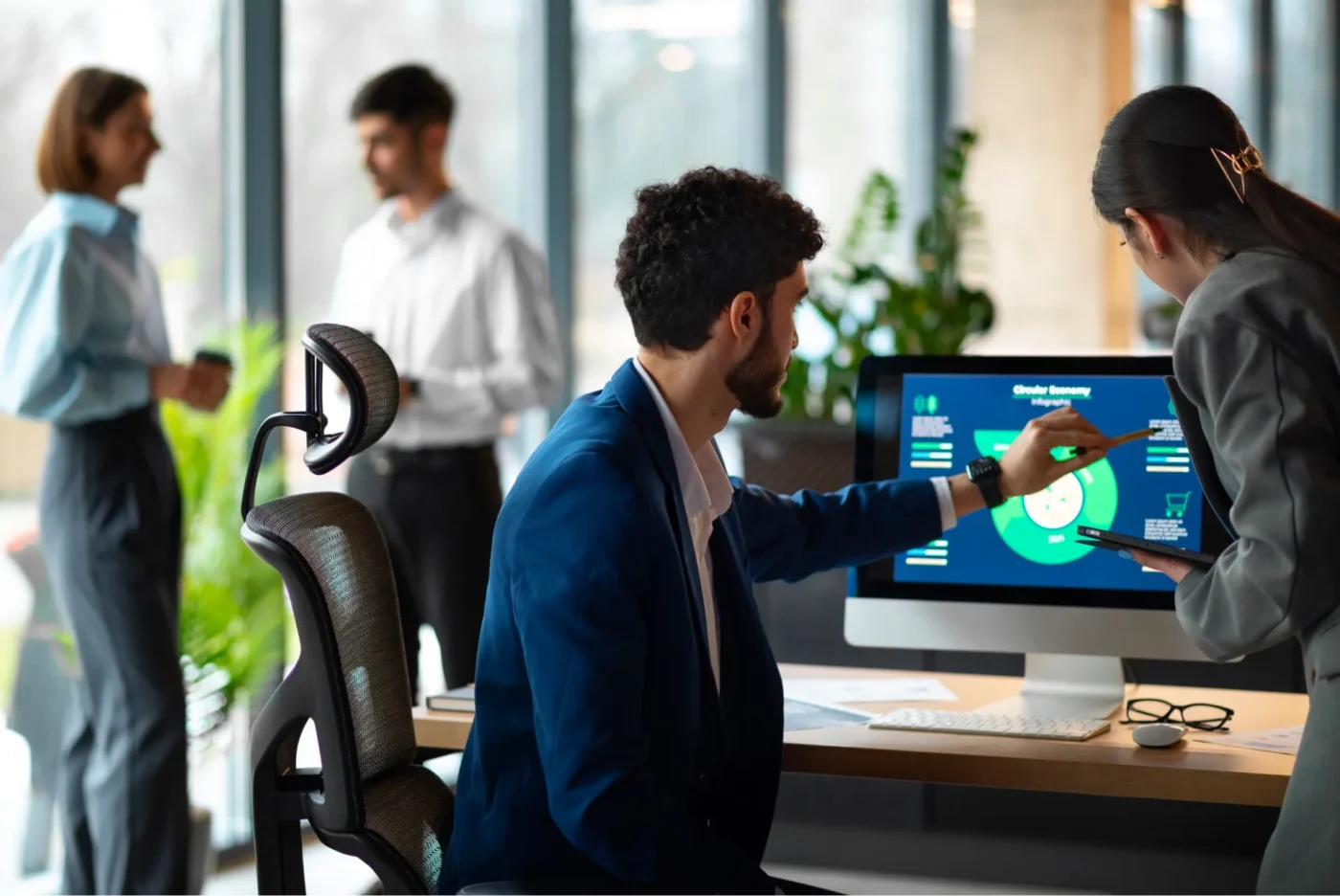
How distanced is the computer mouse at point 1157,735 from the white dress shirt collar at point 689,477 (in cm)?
57

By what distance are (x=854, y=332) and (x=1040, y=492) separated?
2.38m

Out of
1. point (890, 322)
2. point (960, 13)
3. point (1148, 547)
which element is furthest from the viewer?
point (960, 13)

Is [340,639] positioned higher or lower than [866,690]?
higher

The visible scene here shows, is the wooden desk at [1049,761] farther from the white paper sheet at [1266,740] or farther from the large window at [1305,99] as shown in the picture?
the large window at [1305,99]

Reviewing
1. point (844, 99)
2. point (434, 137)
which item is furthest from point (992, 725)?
point (844, 99)

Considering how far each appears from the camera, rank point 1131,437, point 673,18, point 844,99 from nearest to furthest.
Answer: point 1131,437
point 673,18
point 844,99

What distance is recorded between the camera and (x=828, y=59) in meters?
6.72

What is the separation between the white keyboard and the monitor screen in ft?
0.65

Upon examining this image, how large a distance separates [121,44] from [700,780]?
96.3 inches

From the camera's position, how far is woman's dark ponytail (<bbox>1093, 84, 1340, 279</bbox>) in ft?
5.06

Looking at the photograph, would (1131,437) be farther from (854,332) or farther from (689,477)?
(854,332)

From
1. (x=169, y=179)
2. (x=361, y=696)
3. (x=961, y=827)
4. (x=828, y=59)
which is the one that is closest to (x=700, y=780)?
(x=361, y=696)

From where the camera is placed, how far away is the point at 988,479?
2107 millimetres

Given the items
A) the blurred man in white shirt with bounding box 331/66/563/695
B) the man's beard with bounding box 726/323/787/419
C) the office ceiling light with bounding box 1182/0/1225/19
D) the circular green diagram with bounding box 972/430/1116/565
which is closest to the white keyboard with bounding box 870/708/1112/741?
the circular green diagram with bounding box 972/430/1116/565
